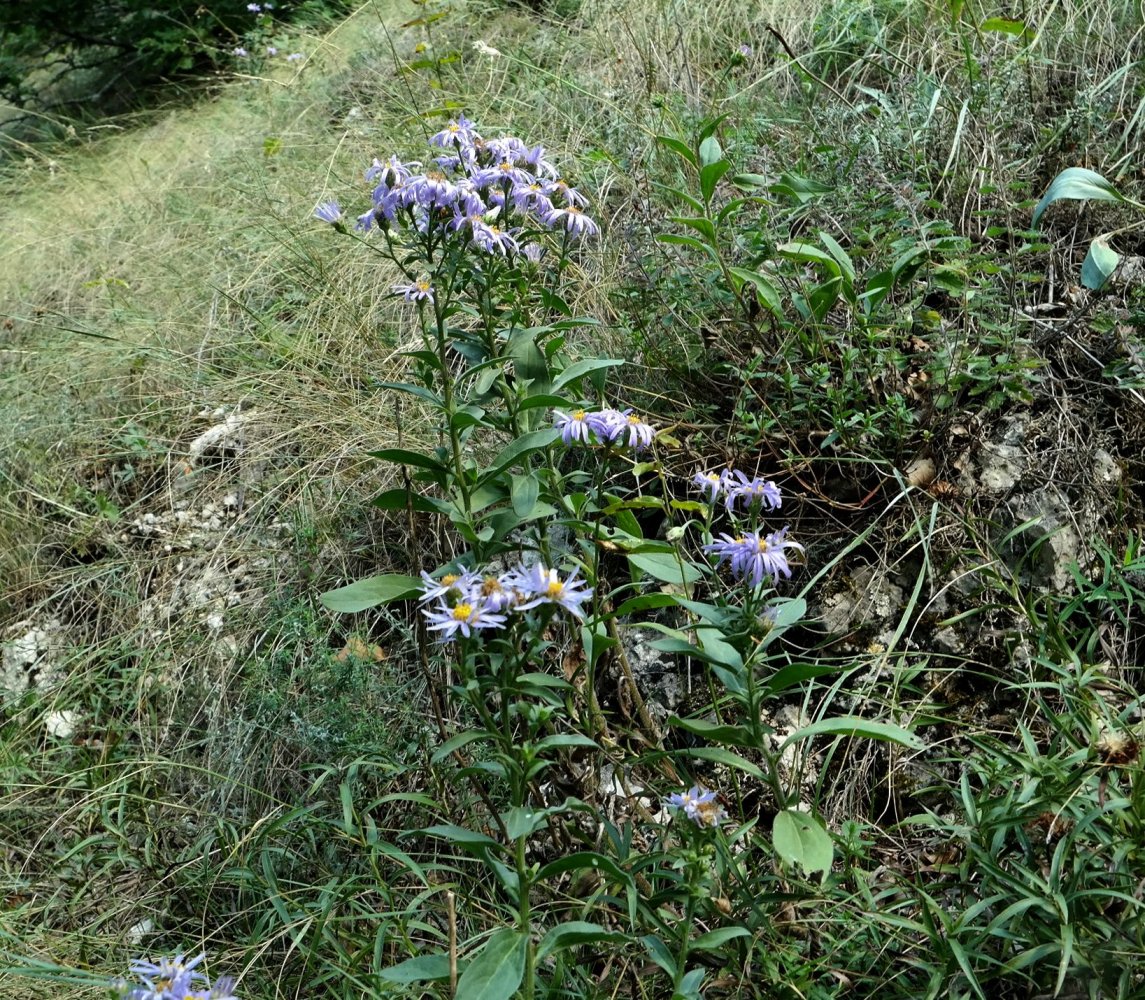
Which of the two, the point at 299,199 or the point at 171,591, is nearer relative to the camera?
the point at 171,591

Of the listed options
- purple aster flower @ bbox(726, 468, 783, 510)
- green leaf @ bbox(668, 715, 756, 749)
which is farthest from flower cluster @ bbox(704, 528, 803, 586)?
green leaf @ bbox(668, 715, 756, 749)

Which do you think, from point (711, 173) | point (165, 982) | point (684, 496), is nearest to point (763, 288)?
point (711, 173)

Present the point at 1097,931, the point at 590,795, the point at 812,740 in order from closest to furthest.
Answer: the point at 1097,931 → the point at 590,795 → the point at 812,740

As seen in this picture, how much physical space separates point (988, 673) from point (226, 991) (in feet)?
4.57

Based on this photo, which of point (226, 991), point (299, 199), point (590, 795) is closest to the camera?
point (226, 991)

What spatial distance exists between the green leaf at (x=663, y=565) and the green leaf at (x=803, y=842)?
37cm

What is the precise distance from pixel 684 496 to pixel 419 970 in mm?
1226

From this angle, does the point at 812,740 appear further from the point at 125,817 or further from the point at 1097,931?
the point at 125,817

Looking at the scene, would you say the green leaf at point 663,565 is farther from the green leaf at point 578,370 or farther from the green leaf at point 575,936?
the green leaf at point 575,936

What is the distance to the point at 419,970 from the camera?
1380 mm

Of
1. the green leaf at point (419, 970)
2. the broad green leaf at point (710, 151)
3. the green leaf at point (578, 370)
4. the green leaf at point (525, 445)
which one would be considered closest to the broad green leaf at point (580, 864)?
the green leaf at point (419, 970)

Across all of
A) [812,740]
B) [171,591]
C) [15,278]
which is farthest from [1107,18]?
[15,278]

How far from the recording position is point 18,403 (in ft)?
11.5

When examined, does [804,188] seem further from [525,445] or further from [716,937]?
[716,937]
